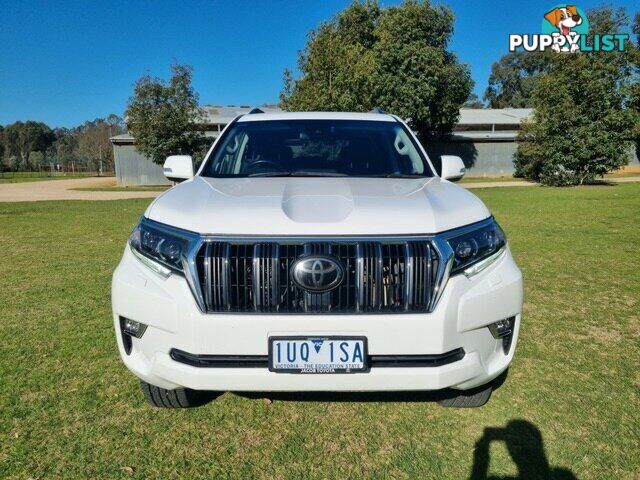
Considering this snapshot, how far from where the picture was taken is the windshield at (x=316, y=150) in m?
3.46

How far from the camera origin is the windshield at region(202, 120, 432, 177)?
346cm

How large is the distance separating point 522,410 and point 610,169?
21999 millimetres

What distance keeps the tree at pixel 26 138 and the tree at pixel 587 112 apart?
9373cm

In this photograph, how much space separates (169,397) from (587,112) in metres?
22.7

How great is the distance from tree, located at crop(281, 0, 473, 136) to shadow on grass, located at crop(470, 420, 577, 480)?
71.8ft

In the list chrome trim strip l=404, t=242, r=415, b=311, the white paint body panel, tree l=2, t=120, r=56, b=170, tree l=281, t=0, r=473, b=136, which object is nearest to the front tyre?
the white paint body panel

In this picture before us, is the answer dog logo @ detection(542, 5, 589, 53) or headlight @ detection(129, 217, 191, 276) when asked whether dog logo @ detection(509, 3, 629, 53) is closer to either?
dog logo @ detection(542, 5, 589, 53)

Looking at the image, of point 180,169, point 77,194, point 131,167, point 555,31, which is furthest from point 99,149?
point 180,169

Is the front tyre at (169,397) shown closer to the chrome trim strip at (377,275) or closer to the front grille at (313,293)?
the front grille at (313,293)

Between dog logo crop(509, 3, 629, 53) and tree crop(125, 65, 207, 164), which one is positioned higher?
dog logo crop(509, 3, 629, 53)

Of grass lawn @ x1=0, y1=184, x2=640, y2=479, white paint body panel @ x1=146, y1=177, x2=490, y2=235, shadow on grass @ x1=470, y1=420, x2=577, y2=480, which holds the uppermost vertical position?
white paint body panel @ x1=146, y1=177, x2=490, y2=235

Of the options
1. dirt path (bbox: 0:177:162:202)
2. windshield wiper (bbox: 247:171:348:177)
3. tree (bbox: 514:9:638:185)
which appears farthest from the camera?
dirt path (bbox: 0:177:162:202)

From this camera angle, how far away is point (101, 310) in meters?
4.62

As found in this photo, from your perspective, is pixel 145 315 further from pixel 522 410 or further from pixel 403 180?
pixel 522 410
